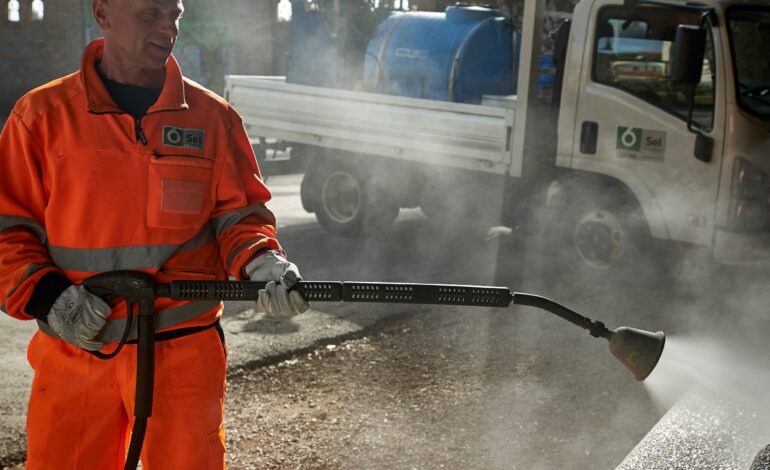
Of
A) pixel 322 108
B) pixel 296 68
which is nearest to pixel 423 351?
pixel 322 108

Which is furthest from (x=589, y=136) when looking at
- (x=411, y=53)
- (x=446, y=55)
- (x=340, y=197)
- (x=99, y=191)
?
(x=99, y=191)

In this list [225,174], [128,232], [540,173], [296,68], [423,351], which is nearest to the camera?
[128,232]

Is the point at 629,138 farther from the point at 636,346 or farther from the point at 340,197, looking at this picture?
the point at 636,346

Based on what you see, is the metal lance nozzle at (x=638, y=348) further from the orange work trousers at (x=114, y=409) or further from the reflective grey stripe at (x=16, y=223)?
the reflective grey stripe at (x=16, y=223)

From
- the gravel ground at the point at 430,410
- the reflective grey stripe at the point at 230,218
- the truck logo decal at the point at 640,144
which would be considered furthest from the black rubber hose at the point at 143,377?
the truck logo decal at the point at 640,144

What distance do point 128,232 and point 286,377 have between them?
2837mm

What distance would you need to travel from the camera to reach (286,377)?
200 inches

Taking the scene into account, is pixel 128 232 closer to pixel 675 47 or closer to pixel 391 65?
pixel 675 47

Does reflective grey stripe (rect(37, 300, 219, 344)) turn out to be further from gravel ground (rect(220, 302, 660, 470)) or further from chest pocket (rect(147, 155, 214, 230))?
gravel ground (rect(220, 302, 660, 470))

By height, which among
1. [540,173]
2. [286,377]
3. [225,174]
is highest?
[225,174]

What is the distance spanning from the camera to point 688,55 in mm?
6125

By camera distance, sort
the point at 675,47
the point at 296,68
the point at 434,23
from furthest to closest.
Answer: the point at 296,68, the point at 434,23, the point at 675,47

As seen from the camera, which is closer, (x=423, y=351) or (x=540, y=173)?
(x=423, y=351)

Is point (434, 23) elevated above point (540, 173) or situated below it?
above
